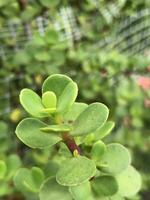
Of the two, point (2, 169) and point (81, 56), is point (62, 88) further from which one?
point (81, 56)

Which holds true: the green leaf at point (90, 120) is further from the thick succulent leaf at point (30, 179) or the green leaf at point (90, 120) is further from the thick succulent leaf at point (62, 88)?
the thick succulent leaf at point (30, 179)

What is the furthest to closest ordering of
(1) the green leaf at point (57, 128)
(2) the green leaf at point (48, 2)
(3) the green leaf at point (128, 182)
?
(2) the green leaf at point (48, 2) < (3) the green leaf at point (128, 182) < (1) the green leaf at point (57, 128)

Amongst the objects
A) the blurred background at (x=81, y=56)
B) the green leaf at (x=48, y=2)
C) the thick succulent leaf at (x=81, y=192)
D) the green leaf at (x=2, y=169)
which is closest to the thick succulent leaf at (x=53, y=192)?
the thick succulent leaf at (x=81, y=192)

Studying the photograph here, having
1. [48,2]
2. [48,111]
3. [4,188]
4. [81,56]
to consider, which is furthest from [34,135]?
[81,56]

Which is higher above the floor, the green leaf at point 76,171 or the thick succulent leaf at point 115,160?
the green leaf at point 76,171

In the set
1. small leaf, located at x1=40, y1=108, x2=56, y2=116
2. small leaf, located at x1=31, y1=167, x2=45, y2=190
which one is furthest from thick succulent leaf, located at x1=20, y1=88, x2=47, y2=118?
small leaf, located at x1=31, y1=167, x2=45, y2=190

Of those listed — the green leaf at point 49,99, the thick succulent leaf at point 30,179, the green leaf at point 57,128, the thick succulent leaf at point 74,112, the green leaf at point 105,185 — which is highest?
the green leaf at point 49,99
